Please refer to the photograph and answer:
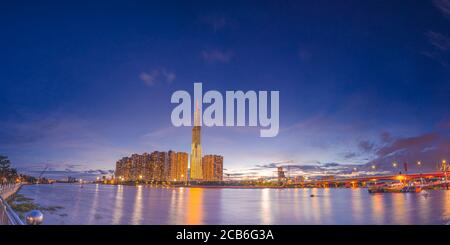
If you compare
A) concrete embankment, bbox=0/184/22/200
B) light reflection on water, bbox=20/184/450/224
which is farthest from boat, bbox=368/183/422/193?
concrete embankment, bbox=0/184/22/200

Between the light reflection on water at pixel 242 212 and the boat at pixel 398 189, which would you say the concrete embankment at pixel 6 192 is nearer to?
the light reflection on water at pixel 242 212

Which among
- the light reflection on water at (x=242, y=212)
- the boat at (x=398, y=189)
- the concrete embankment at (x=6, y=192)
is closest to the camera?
the light reflection on water at (x=242, y=212)

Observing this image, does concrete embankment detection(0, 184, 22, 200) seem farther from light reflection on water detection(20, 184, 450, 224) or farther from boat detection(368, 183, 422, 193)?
boat detection(368, 183, 422, 193)

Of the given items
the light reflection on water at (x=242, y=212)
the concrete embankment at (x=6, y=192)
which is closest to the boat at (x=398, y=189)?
the light reflection on water at (x=242, y=212)

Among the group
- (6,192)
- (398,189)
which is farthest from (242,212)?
(398,189)

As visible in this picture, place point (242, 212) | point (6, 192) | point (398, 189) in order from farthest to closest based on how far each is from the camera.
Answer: point (398, 189), point (6, 192), point (242, 212)

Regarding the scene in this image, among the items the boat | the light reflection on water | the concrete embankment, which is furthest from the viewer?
the boat

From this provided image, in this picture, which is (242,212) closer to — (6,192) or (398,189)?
(6,192)
